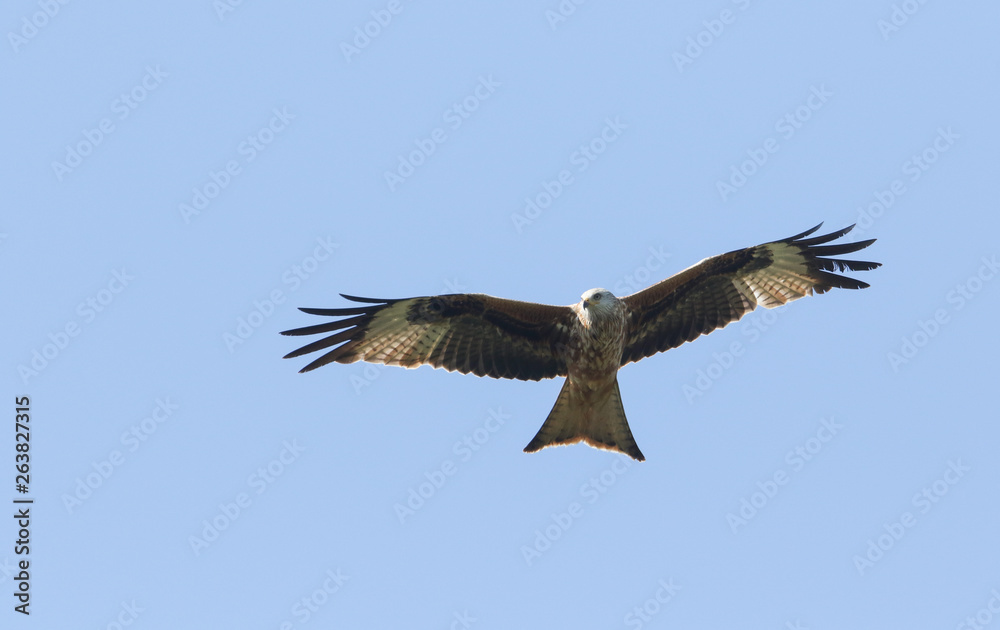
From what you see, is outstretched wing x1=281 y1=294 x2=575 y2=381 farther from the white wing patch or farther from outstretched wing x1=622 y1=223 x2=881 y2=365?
the white wing patch

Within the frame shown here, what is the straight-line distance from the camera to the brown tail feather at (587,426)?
35.5 ft

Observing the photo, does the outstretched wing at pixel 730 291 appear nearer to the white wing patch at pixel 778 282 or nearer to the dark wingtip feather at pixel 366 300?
the white wing patch at pixel 778 282

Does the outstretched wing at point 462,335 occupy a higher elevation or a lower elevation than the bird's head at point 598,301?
lower

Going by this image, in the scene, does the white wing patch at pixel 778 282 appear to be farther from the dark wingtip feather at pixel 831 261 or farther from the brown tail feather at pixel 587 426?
the brown tail feather at pixel 587 426

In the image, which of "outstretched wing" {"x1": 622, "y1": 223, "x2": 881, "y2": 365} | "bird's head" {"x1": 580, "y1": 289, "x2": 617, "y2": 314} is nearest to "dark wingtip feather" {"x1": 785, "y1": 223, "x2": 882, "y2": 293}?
"outstretched wing" {"x1": 622, "y1": 223, "x2": 881, "y2": 365}

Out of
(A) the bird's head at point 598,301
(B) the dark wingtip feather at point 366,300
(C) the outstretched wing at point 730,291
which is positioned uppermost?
(C) the outstretched wing at point 730,291

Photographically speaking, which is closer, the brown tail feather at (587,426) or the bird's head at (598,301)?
the bird's head at (598,301)

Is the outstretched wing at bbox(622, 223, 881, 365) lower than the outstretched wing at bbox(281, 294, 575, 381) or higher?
higher

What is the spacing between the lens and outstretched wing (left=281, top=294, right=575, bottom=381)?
10.8 metres

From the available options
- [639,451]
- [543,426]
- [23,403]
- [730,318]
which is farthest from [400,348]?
[23,403]

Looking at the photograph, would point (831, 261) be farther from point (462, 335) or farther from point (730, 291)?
point (462, 335)

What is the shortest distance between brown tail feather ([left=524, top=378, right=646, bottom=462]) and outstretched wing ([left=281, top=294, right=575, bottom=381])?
16.1 inches

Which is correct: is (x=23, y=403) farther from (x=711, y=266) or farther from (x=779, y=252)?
(x=779, y=252)

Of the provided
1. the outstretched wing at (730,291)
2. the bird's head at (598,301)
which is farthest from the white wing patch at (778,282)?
the bird's head at (598,301)
